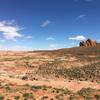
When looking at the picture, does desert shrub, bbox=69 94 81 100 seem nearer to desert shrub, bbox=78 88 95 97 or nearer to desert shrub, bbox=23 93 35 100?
desert shrub, bbox=78 88 95 97

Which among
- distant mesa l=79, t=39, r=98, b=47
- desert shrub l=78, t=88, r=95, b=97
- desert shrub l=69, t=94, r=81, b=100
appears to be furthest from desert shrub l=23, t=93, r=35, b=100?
distant mesa l=79, t=39, r=98, b=47

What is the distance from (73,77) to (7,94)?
1892cm

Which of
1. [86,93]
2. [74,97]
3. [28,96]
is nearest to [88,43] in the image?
[86,93]

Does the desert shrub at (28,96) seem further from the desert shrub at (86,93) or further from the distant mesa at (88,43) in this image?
the distant mesa at (88,43)

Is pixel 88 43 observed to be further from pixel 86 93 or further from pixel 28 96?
pixel 28 96

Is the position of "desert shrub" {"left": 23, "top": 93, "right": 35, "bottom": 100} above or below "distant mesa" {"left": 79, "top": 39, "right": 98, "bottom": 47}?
below

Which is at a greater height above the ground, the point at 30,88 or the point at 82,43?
the point at 82,43

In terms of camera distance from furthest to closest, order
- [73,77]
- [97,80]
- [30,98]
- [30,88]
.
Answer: [73,77]
[97,80]
[30,88]
[30,98]

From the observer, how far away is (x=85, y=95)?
2614 cm

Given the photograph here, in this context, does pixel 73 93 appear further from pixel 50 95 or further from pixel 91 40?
pixel 91 40

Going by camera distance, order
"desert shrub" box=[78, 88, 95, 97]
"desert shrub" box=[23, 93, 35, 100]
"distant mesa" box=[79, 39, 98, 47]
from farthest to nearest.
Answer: "distant mesa" box=[79, 39, 98, 47] → "desert shrub" box=[78, 88, 95, 97] → "desert shrub" box=[23, 93, 35, 100]

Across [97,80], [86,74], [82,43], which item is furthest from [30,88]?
[82,43]

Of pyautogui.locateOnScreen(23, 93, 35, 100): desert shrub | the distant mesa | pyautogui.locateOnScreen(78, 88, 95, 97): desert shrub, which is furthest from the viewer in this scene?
the distant mesa

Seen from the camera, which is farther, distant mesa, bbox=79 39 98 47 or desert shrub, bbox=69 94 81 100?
distant mesa, bbox=79 39 98 47
